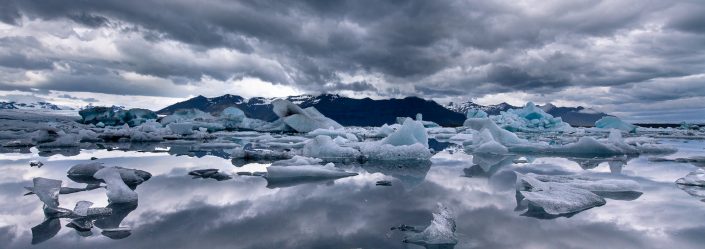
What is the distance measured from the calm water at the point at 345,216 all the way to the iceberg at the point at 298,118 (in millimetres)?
20768

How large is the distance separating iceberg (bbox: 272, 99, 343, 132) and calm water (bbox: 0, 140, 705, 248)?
20.8 m

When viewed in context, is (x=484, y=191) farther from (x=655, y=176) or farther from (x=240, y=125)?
(x=240, y=125)

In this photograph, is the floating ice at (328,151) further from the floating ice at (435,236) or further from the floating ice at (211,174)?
the floating ice at (435,236)

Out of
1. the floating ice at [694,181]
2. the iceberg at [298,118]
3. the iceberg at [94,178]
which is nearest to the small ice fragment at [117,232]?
the iceberg at [94,178]

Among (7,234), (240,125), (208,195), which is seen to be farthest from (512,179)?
(240,125)

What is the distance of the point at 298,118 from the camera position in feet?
86.8

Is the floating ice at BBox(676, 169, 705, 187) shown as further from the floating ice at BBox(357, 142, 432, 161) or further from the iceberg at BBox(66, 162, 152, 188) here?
the iceberg at BBox(66, 162, 152, 188)

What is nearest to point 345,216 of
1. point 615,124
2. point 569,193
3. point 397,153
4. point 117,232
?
point 117,232

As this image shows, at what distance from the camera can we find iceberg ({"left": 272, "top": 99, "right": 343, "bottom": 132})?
26469mm

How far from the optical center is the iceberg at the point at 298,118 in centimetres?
2647

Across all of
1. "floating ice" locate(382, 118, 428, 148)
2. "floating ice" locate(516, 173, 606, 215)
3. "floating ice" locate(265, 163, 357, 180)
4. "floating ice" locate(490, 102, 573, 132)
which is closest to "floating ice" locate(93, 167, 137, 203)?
"floating ice" locate(265, 163, 357, 180)

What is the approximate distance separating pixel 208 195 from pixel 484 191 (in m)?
3.33

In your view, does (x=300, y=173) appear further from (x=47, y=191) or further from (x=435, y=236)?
(x=435, y=236)

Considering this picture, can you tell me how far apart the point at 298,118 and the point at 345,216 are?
23458mm
